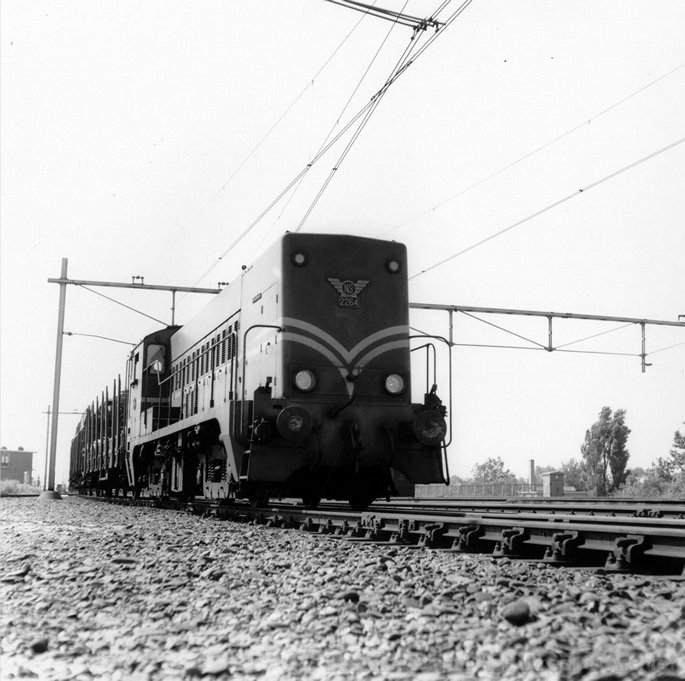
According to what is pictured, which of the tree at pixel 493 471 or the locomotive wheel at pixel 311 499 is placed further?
the tree at pixel 493 471

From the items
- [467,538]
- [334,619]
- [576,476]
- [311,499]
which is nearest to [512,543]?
[467,538]

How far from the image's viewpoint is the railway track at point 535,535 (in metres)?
4.76

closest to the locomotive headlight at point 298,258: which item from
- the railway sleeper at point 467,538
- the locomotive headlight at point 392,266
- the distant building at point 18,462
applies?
the locomotive headlight at point 392,266

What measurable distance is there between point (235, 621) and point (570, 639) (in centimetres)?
146

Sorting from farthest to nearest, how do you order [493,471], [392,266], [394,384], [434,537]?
[493,471] → [392,266] → [394,384] → [434,537]

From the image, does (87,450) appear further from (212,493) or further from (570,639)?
(570,639)

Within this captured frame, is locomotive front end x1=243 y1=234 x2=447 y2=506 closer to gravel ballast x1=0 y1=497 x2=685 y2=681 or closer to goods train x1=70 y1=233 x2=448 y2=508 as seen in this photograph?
goods train x1=70 y1=233 x2=448 y2=508

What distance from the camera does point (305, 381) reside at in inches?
369

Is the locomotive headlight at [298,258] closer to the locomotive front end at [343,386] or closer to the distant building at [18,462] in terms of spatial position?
the locomotive front end at [343,386]

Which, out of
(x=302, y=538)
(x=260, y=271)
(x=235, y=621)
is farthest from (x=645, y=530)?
(x=260, y=271)

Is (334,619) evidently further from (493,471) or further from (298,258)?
(493,471)

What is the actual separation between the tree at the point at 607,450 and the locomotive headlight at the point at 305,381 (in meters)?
45.0

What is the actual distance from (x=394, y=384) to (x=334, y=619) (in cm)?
622

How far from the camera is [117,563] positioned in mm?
5676
